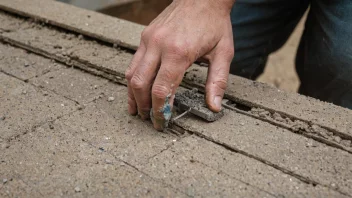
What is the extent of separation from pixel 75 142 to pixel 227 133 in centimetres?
67

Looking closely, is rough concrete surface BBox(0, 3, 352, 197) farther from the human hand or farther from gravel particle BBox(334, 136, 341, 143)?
the human hand

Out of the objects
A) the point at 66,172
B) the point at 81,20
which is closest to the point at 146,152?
the point at 66,172

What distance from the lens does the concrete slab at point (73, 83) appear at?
7.26 feet

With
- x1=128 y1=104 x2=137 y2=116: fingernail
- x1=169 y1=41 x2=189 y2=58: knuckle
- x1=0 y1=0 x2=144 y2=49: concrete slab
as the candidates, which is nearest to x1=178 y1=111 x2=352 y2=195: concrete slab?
x1=128 y1=104 x2=137 y2=116: fingernail

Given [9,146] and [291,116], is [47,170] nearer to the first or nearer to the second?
[9,146]

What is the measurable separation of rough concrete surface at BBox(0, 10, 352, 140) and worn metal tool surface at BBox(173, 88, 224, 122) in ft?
0.64

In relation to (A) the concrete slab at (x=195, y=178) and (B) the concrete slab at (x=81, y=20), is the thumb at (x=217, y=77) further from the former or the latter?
(B) the concrete slab at (x=81, y=20)

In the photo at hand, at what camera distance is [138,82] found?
1.81 metres

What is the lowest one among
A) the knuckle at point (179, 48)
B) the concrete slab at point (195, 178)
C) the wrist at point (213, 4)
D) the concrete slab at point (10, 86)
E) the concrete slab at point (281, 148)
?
the concrete slab at point (10, 86)

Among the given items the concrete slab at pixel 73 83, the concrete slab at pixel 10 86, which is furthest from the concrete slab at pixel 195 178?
the concrete slab at pixel 10 86

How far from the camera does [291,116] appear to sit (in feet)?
6.45

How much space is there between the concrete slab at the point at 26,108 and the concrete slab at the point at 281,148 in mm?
639

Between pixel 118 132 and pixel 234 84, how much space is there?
0.70 m

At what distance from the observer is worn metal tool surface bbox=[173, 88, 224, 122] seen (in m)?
1.93
